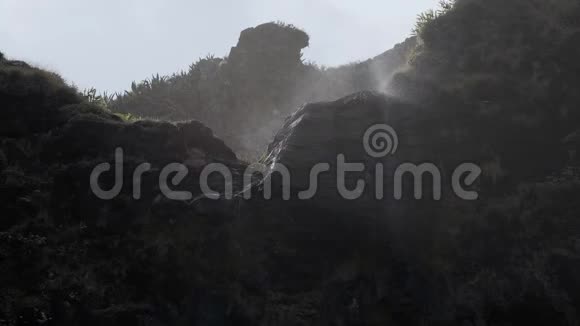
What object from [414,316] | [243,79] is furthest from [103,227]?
[243,79]

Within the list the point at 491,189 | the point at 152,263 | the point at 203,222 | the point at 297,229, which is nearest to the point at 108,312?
the point at 152,263

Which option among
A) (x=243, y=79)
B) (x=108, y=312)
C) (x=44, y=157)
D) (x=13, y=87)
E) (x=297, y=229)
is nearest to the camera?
(x=108, y=312)

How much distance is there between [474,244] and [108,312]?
650 cm

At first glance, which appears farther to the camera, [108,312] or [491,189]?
[491,189]

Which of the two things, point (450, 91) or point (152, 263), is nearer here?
point (152, 263)

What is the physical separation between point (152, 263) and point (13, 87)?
5489mm

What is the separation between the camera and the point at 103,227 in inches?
455

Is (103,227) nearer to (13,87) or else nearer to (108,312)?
(108,312)

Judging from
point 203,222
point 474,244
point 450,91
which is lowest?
point 474,244

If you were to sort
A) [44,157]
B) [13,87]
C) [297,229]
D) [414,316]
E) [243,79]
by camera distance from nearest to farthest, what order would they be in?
1. [414,316]
2. [297,229]
3. [44,157]
4. [13,87]
5. [243,79]

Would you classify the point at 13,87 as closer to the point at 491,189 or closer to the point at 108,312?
the point at 108,312

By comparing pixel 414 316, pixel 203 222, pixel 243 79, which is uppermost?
pixel 243 79

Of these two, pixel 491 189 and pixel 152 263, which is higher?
pixel 491 189

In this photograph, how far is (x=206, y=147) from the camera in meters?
13.0
